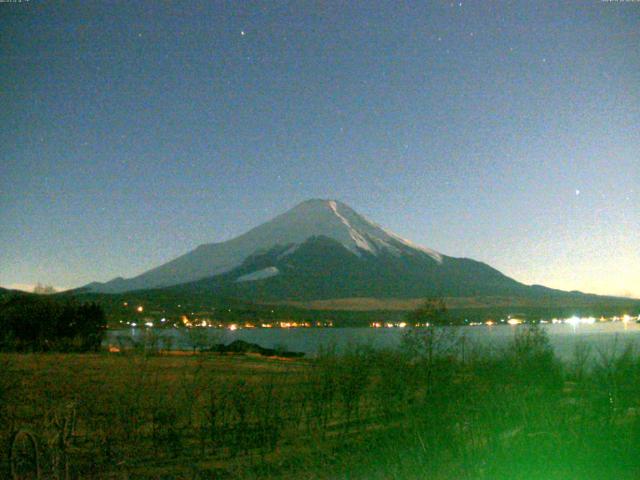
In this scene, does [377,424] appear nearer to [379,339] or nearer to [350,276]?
[379,339]

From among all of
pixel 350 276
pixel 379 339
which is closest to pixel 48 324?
pixel 379 339

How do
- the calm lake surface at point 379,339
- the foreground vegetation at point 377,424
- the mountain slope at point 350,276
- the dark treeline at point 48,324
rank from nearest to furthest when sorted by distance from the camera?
the foreground vegetation at point 377,424, the calm lake surface at point 379,339, the dark treeline at point 48,324, the mountain slope at point 350,276

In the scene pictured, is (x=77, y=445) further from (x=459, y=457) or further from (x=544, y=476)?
(x=544, y=476)

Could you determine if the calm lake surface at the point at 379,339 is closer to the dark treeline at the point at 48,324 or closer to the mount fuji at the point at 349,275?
the dark treeline at the point at 48,324

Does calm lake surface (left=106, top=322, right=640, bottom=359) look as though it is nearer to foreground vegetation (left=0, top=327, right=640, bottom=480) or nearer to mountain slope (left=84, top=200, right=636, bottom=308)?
foreground vegetation (left=0, top=327, right=640, bottom=480)

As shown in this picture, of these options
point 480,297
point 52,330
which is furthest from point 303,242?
point 52,330

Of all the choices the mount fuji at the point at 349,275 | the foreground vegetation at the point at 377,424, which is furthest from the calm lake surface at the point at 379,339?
the mount fuji at the point at 349,275
